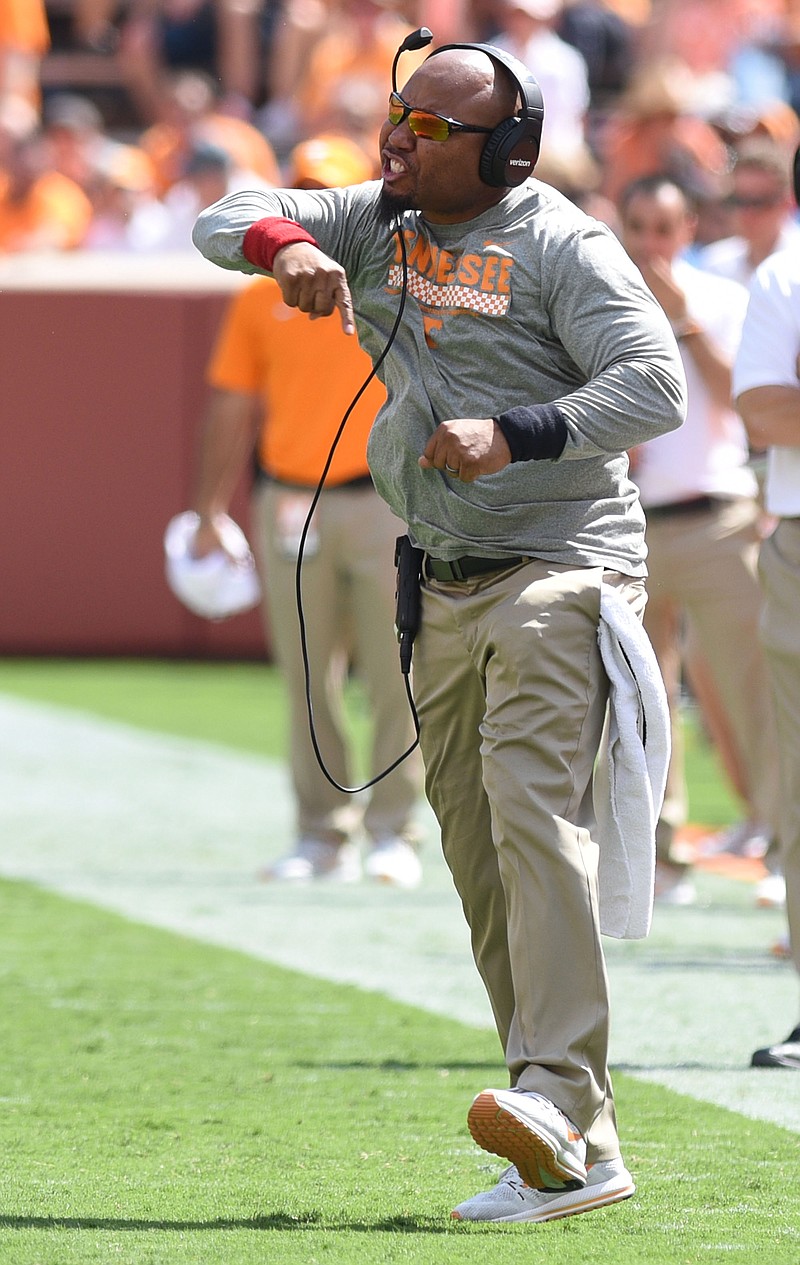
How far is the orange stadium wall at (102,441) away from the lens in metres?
14.7

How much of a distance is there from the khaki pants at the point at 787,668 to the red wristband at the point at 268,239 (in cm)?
168

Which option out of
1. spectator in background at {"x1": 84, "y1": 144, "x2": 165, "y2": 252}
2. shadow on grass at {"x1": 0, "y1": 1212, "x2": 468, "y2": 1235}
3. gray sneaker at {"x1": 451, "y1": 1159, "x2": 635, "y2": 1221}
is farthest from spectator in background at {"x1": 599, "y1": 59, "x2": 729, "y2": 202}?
shadow on grass at {"x1": 0, "y1": 1212, "x2": 468, "y2": 1235}

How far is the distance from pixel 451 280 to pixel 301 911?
12.4 feet

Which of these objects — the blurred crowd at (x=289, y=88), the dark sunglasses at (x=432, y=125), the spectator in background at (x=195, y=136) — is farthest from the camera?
the spectator in background at (x=195, y=136)

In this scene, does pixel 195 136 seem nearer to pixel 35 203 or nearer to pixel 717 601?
pixel 35 203

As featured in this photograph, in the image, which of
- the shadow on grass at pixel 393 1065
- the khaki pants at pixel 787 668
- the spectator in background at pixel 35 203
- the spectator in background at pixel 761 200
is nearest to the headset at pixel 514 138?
the khaki pants at pixel 787 668

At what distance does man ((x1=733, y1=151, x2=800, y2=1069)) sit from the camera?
5.06m

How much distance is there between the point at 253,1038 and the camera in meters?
5.52

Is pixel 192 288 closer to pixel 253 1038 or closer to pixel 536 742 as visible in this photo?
pixel 253 1038

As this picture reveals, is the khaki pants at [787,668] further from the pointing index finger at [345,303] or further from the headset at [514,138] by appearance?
the pointing index finger at [345,303]

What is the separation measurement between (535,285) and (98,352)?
36.8 ft

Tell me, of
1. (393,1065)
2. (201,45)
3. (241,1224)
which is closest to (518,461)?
(241,1224)

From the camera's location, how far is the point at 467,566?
159 inches

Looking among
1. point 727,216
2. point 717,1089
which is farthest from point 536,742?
point 727,216
